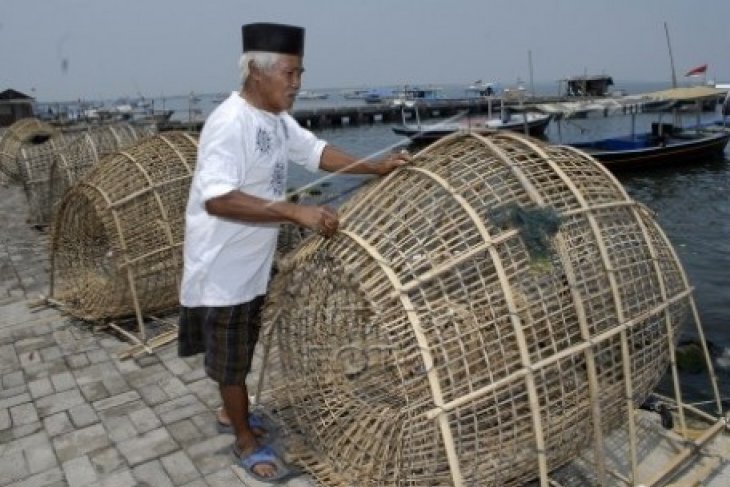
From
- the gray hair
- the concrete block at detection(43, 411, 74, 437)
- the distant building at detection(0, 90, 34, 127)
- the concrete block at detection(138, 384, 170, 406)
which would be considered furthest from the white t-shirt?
the distant building at detection(0, 90, 34, 127)

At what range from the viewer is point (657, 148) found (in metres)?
24.5

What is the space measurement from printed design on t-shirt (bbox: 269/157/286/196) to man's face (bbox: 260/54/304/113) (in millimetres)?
288

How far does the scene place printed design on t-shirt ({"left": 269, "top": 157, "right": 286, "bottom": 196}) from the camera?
3092 mm

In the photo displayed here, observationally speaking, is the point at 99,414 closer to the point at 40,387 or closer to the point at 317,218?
the point at 40,387

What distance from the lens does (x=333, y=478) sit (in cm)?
327

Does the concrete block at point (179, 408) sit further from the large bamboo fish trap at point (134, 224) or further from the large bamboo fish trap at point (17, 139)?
the large bamboo fish trap at point (17, 139)

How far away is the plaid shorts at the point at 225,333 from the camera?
3188 millimetres

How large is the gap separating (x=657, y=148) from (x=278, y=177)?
24778 mm

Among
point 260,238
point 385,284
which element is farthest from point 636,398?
point 260,238

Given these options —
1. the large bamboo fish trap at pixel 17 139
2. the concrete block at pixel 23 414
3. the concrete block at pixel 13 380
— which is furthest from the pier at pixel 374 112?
the concrete block at pixel 23 414

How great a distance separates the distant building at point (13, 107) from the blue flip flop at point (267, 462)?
31.8 metres

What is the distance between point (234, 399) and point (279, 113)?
5.05 feet

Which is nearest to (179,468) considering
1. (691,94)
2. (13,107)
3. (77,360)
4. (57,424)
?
(57,424)

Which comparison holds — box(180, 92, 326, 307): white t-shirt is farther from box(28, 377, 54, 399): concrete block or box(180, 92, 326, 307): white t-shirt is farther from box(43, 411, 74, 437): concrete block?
box(28, 377, 54, 399): concrete block
